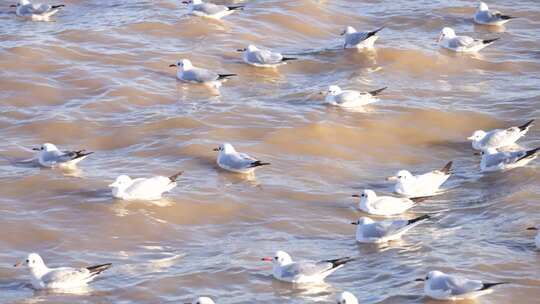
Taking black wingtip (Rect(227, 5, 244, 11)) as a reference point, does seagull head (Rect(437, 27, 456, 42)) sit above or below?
below

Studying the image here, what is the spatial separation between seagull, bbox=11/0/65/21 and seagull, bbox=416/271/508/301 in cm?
1188

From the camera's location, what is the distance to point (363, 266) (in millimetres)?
13078

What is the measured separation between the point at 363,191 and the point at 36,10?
30.1ft

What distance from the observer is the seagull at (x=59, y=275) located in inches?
488

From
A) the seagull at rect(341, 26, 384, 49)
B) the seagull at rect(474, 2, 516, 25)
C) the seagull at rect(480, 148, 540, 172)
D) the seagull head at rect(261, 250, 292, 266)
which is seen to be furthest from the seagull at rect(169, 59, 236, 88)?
the seagull head at rect(261, 250, 292, 266)

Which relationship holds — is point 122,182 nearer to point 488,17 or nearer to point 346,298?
point 346,298

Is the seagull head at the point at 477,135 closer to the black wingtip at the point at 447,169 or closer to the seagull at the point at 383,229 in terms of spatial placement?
the black wingtip at the point at 447,169

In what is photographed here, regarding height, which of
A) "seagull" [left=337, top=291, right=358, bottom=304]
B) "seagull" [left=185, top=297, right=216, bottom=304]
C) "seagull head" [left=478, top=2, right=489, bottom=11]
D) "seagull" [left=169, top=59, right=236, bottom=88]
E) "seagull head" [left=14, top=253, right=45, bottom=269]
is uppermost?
"seagull head" [left=478, top=2, right=489, bottom=11]

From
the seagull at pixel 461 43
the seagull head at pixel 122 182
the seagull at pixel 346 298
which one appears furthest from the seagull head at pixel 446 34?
the seagull at pixel 346 298

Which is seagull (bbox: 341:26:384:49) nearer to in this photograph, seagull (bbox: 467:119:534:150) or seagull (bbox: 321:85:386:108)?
seagull (bbox: 321:85:386:108)

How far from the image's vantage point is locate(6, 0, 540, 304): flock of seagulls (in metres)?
12.4

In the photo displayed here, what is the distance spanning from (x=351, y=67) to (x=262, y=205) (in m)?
5.81

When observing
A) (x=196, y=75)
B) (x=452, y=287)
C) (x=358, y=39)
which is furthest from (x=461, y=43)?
(x=452, y=287)

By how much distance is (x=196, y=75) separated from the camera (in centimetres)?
1884
